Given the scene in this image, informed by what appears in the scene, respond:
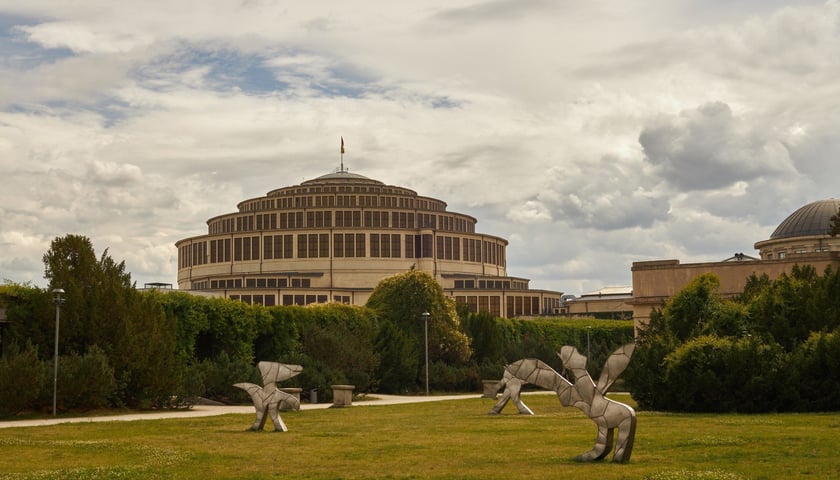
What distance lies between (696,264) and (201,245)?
240 ft

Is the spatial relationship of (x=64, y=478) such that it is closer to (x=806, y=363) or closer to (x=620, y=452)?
(x=620, y=452)

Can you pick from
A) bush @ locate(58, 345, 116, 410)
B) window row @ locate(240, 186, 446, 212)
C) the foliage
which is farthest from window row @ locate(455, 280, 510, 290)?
bush @ locate(58, 345, 116, 410)

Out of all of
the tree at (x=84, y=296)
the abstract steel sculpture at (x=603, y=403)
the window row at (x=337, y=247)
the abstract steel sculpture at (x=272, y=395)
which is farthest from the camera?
the window row at (x=337, y=247)

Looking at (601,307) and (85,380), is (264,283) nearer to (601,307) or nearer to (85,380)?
(601,307)

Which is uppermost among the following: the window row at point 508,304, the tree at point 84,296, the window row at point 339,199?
the window row at point 339,199

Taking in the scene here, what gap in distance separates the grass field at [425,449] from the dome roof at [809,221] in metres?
82.8

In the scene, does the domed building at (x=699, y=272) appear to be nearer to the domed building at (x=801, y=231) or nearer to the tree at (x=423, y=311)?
the tree at (x=423, y=311)

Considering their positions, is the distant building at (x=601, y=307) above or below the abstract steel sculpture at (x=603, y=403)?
above

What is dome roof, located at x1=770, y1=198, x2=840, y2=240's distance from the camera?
355ft

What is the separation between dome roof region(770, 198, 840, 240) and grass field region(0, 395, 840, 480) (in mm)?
82813

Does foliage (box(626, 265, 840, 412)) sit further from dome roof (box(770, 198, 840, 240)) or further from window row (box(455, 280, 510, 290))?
window row (box(455, 280, 510, 290))

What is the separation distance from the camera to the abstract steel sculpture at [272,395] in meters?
26.5

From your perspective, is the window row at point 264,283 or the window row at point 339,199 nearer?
the window row at point 264,283

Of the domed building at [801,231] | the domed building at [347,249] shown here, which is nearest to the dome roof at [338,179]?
the domed building at [347,249]
